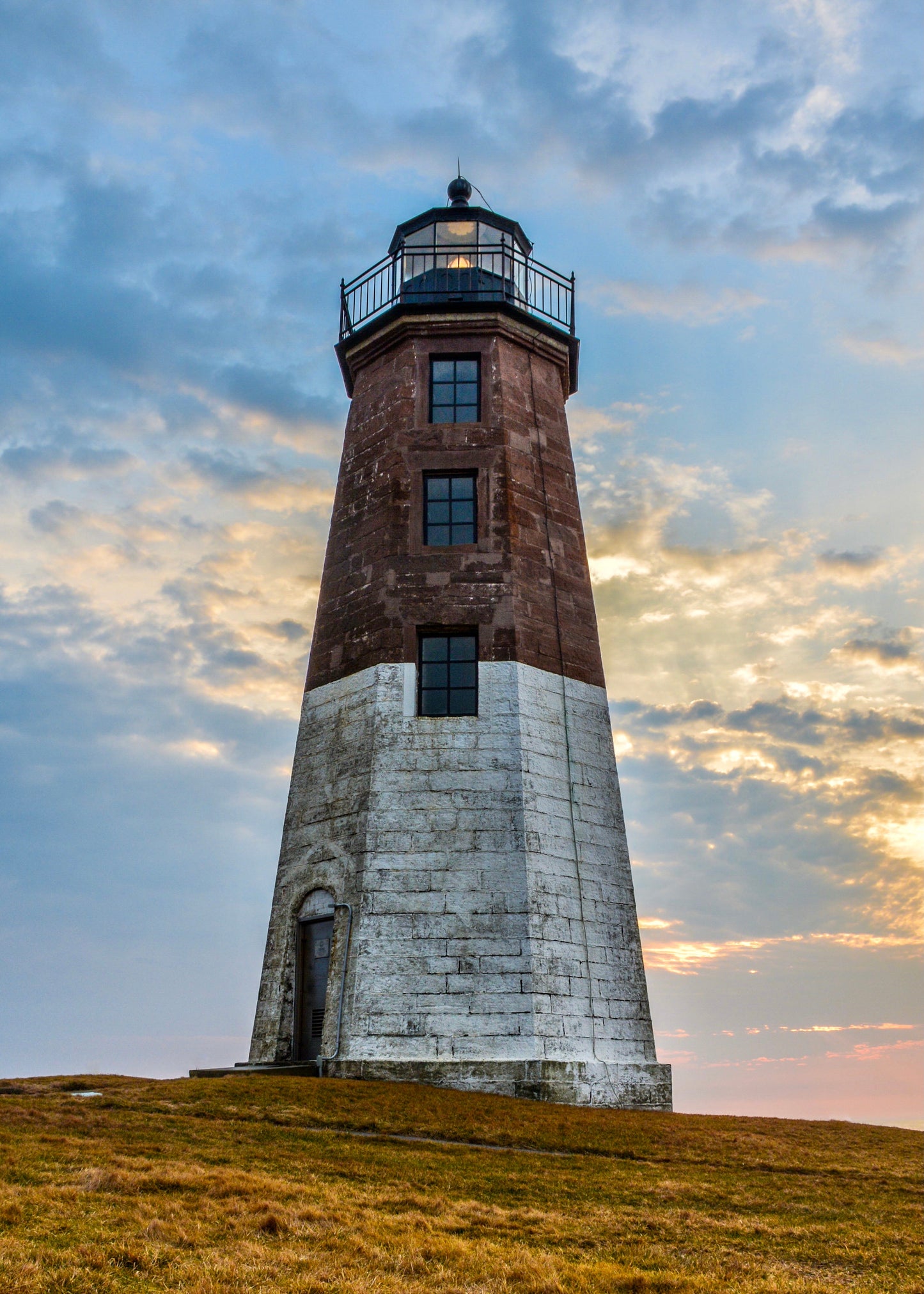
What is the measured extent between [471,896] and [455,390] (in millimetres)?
9732

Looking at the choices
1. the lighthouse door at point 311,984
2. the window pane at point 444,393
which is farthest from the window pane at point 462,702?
the window pane at point 444,393

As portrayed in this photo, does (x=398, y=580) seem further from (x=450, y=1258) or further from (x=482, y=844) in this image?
(x=450, y=1258)

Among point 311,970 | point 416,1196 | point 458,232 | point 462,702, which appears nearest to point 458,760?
point 462,702

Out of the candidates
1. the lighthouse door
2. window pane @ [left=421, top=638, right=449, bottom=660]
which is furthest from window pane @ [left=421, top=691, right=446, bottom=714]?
the lighthouse door

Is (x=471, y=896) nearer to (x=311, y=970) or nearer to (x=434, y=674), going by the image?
(x=311, y=970)

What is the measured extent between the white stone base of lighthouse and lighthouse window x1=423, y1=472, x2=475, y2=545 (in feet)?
8.88

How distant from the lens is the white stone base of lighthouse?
15.9 m

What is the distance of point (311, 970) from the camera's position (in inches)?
698

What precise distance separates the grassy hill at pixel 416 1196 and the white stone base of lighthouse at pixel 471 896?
120 centimetres

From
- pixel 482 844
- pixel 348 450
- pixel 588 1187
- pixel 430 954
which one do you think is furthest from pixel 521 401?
pixel 588 1187

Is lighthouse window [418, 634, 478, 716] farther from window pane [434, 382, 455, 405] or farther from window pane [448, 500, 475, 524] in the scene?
window pane [434, 382, 455, 405]

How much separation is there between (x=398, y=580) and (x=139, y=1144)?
10.5 meters

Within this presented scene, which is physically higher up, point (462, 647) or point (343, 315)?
point (343, 315)

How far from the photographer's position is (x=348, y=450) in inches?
849
